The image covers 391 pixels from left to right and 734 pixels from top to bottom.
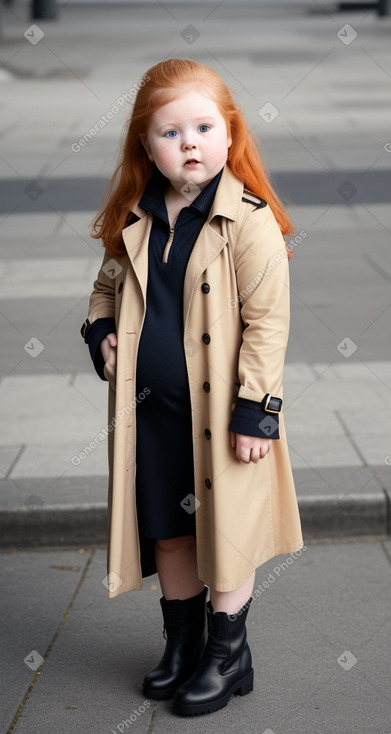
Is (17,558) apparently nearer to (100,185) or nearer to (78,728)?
(78,728)

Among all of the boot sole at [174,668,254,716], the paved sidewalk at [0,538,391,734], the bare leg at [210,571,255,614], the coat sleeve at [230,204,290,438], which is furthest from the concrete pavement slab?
the coat sleeve at [230,204,290,438]

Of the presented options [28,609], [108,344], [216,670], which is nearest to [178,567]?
[216,670]

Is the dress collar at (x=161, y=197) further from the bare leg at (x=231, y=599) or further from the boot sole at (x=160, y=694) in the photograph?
the boot sole at (x=160, y=694)

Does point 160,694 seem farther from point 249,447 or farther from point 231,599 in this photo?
point 249,447

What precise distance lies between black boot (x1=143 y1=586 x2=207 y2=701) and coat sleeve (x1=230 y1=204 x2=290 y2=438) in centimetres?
72

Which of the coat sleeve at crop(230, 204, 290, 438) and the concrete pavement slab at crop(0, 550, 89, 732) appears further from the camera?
the concrete pavement slab at crop(0, 550, 89, 732)

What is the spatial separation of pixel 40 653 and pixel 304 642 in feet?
3.05

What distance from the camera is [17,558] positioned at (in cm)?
443

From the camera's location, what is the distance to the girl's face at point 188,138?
2.89 m

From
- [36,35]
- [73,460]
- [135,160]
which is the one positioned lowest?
[73,460]

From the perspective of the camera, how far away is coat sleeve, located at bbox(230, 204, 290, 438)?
2990 millimetres

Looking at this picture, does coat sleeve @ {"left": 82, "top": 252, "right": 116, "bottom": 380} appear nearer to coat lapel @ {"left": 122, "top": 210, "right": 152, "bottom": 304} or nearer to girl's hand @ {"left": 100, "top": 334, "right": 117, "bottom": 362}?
girl's hand @ {"left": 100, "top": 334, "right": 117, "bottom": 362}

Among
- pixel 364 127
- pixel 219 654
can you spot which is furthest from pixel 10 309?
pixel 364 127

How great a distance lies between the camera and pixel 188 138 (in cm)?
288
